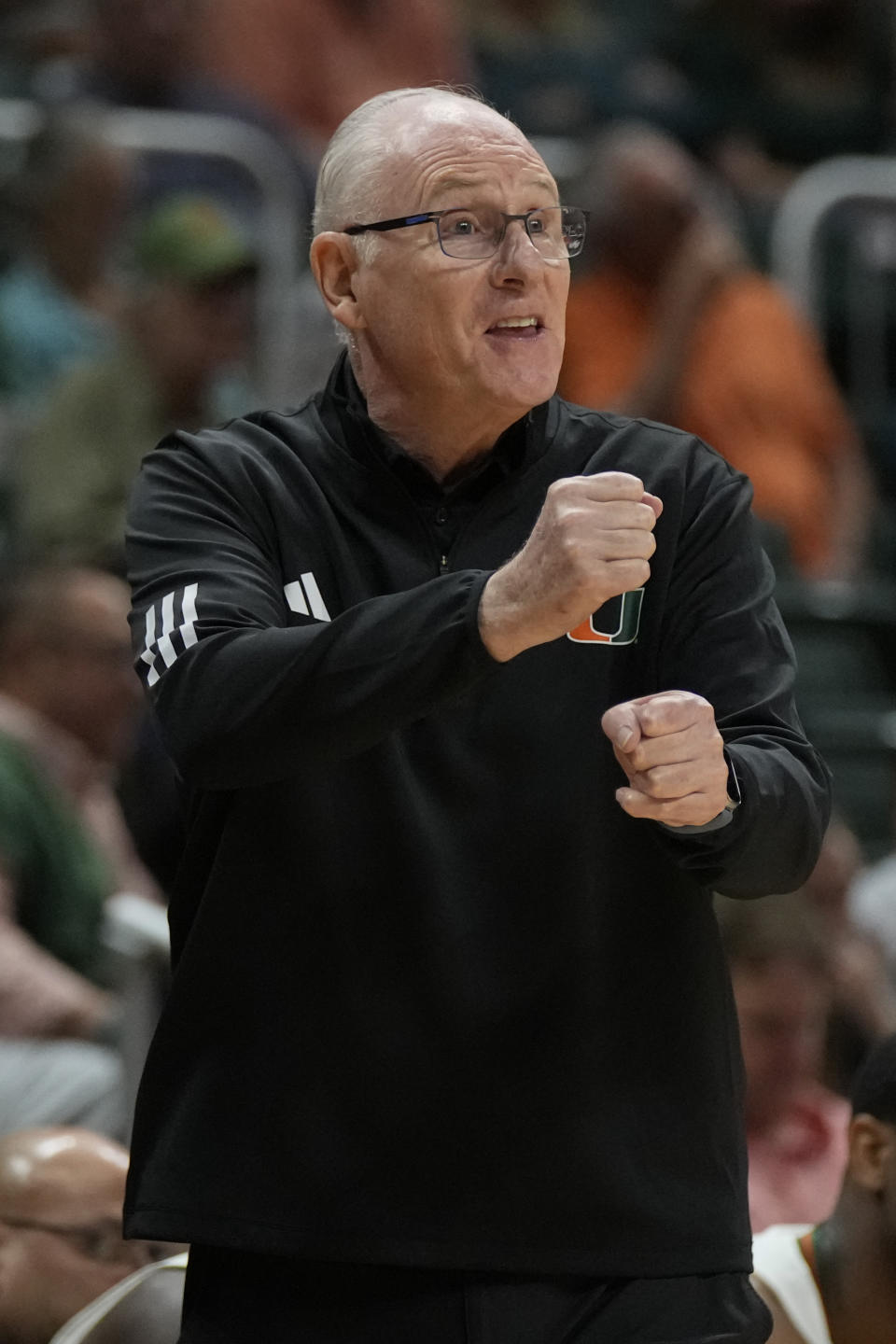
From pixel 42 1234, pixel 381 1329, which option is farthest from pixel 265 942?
pixel 42 1234

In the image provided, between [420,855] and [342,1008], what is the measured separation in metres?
0.14

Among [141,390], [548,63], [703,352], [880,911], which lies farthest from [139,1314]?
[548,63]

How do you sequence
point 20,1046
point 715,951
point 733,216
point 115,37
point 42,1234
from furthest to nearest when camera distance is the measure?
point 733,216
point 115,37
point 20,1046
point 42,1234
point 715,951

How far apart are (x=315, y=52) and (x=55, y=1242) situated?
489 cm

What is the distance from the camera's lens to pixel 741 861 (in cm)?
173

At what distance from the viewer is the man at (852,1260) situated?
8.29 ft

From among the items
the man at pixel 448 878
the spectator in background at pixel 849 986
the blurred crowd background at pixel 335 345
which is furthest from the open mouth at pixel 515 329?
the spectator in background at pixel 849 986

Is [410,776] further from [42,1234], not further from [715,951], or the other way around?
[42,1234]

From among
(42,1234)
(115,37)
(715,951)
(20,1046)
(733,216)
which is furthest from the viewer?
(733,216)

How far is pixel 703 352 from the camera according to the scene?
614 centimetres

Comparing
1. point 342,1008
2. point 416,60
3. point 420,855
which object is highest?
point 416,60

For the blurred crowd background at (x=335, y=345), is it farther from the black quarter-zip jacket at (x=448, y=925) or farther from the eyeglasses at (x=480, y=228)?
the eyeglasses at (x=480, y=228)

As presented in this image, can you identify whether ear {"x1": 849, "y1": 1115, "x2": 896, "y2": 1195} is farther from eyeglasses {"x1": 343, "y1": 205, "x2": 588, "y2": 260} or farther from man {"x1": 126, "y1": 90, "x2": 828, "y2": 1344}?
eyeglasses {"x1": 343, "y1": 205, "x2": 588, "y2": 260}

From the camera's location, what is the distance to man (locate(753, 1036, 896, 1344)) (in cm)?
253
